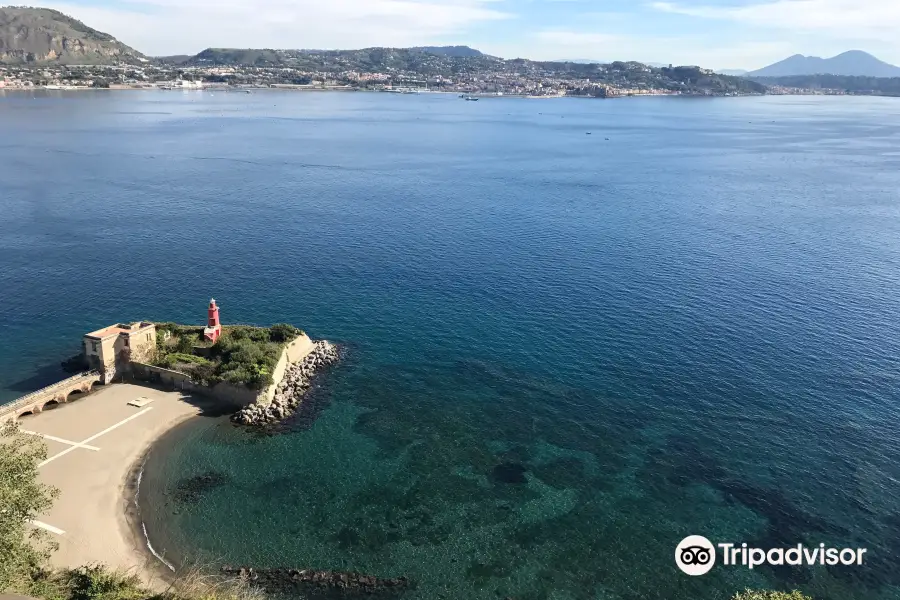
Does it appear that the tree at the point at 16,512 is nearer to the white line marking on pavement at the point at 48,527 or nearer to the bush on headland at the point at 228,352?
the white line marking on pavement at the point at 48,527

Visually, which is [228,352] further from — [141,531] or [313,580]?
[313,580]

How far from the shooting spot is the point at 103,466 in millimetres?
48469

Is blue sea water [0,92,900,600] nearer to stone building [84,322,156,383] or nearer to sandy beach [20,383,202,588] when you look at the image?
sandy beach [20,383,202,588]

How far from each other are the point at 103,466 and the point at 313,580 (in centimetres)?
2122

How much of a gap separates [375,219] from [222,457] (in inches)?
2989

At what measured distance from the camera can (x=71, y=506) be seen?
43.7 m

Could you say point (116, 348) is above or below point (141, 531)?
above

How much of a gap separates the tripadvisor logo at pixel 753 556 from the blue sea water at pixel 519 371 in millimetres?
758

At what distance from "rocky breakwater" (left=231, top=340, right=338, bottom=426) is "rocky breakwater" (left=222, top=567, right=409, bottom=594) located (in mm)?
17511

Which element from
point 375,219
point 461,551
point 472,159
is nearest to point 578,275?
point 375,219

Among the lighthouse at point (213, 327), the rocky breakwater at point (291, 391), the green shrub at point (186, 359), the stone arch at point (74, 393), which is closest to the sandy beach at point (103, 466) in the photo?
the stone arch at point (74, 393)

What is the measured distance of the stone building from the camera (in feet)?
195

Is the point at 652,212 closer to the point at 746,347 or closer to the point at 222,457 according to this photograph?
the point at 746,347

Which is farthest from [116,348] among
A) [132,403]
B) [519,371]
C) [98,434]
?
[519,371]
